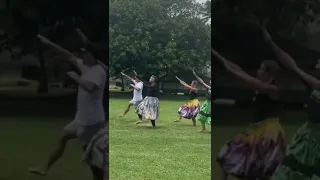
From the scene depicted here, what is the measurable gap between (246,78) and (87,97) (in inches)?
45.4

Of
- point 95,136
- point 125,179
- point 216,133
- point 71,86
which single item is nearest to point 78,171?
point 95,136

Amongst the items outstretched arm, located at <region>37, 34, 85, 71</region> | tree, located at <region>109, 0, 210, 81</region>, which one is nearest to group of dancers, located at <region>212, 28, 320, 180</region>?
outstretched arm, located at <region>37, 34, 85, 71</region>

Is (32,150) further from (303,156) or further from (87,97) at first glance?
(303,156)

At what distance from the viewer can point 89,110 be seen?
12.0 feet

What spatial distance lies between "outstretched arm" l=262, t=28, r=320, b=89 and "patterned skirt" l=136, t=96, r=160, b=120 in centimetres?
856

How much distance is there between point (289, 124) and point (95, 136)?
1.40 m

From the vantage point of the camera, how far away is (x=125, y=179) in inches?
267

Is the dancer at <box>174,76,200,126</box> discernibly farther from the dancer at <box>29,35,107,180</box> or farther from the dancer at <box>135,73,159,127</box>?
the dancer at <box>29,35,107,180</box>

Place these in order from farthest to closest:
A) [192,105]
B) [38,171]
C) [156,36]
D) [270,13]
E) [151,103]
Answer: [156,36] → [192,105] → [151,103] → [38,171] → [270,13]

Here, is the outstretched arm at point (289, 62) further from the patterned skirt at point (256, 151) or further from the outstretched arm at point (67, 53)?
the outstretched arm at point (67, 53)

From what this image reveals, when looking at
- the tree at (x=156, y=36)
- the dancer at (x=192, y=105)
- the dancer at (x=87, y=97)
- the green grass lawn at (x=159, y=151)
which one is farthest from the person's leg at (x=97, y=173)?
the tree at (x=156, y=36)

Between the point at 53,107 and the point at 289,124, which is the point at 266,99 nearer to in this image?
the point at 289,124

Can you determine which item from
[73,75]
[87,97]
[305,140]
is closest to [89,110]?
[87,97]

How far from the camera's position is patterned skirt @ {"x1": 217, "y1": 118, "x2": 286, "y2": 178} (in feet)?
11.8
